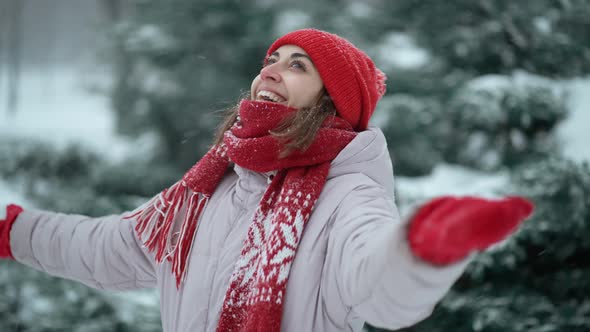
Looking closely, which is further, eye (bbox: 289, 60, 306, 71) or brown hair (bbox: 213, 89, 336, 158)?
eye (bbox: 289, 60, 306, 71)

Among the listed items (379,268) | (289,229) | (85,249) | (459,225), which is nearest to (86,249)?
(85,249)

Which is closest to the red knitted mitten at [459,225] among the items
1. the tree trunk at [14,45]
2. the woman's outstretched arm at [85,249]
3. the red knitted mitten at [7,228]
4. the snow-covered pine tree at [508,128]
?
the woman's outstretched arm at [85,249]

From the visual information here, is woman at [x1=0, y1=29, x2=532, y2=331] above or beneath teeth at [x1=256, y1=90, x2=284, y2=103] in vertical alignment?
beneath

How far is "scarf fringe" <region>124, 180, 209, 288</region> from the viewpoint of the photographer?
1.24 metres

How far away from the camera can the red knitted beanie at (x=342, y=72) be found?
1276 millimetres

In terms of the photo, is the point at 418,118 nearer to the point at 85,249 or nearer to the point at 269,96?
the point at 269,96

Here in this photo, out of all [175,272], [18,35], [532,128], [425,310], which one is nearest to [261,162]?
[175,272]

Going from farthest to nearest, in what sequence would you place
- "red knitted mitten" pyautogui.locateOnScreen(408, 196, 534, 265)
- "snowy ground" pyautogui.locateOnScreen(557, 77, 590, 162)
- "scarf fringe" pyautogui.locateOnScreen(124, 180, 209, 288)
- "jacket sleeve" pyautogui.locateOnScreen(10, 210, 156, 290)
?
1. "snowy ground" pyautogui.locateOnScreen(557, 77, 590, 162)
2. "jacket sleeve" pyautogui.locateOnScreen(10, 210, 156, 290)
3. "scarf fringe" pyautogui.locateOnScreen(124, 180, 209, 288)
4. "red knitted mitten" pyautogui.locateOnScreen(408, 196, 534, 265)

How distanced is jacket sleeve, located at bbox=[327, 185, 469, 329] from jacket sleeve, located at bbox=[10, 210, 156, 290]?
0.66m

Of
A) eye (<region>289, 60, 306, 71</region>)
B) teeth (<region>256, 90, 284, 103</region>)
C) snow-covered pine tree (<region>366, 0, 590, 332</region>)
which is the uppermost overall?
eye (<region>289, 60, 306, 71</region>)

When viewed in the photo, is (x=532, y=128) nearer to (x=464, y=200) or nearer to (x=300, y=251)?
(x=300, y=251)

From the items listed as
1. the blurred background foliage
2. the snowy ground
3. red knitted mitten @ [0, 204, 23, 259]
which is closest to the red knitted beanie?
red knitted mitten @ [0, 204, 23, 259]

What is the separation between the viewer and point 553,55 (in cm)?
310

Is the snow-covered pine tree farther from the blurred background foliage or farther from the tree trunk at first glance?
the tree trunk
